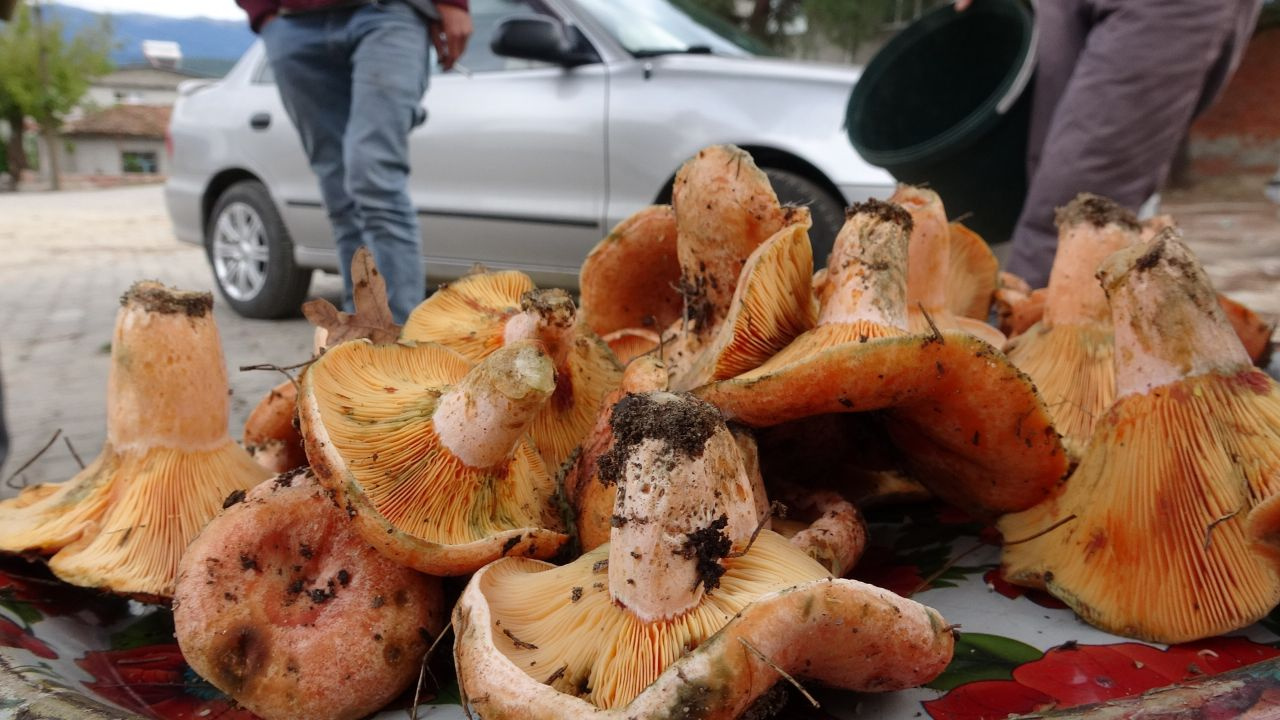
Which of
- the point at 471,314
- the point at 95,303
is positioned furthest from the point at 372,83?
the point at 95,303

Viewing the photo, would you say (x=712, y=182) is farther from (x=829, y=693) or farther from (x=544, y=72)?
(x=544, y=72)

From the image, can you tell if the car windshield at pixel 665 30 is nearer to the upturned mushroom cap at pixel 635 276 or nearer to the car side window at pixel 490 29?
the car side window at pixel 490 29

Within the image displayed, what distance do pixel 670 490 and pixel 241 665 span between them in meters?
0.63

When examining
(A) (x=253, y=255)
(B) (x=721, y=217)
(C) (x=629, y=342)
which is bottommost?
(A) (x=253, y=255)

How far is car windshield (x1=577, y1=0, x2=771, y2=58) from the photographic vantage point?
15.0 feet

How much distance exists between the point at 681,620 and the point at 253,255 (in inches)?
219

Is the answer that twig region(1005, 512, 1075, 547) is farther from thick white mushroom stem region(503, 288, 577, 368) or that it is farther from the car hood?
the car hood

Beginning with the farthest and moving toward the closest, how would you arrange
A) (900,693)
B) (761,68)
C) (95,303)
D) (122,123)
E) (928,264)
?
(122,123) → (95,303) → (761,68) → (928,264) → (900,693)

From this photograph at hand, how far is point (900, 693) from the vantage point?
117 centimetres

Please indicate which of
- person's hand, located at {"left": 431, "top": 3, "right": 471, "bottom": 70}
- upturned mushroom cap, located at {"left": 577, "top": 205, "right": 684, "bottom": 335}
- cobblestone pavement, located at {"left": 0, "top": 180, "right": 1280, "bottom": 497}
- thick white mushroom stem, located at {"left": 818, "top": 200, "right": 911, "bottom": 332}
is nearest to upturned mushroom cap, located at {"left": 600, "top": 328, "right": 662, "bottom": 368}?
upturned mushroom cap, located at {"left": 577, "top": 205, "right": 684, "bottom": 335}

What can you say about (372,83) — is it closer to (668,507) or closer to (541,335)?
(541,335)

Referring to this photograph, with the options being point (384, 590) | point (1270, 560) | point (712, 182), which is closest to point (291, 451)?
point (384, 590)

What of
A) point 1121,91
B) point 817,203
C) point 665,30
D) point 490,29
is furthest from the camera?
point 490,29

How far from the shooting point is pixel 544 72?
185 inches
